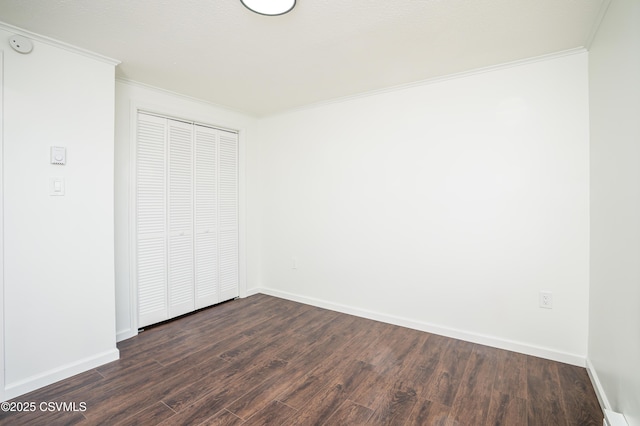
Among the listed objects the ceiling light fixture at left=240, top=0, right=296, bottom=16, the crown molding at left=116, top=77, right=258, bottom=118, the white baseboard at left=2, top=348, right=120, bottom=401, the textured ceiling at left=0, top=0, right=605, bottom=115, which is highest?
Result: the crown molding at left=116, top=77, right=258, bottom=118

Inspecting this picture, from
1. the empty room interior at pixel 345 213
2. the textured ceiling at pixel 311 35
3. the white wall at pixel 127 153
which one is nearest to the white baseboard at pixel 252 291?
the empty room interior at pixel 345 213

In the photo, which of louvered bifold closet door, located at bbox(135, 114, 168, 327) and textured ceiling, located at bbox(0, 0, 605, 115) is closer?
textured ceiling, located at bbox(0, 0, 605, 115)

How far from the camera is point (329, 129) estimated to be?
353 cm

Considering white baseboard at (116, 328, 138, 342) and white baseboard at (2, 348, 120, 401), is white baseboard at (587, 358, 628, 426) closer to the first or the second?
white baseboard at (2, 348, 120, 401)

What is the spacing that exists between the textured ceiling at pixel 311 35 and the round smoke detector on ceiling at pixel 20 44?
0.28 feet

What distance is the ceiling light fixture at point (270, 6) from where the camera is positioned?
1.67 m

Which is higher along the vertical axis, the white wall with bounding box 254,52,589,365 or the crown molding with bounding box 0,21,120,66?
the crown molding with bounding box 0,21,120,66

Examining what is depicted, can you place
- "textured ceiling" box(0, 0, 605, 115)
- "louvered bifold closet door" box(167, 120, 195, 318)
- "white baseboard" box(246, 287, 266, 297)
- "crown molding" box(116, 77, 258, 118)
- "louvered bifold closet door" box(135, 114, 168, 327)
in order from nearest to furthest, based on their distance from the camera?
"textured ceiling" box(0, 0, 605, 115)
"crown molding" box(116, 77, 258, 118)
"louvered bifold closet door" box(135, 114, 168, 327)
"louvered bifold closet door" box(167, 120, 195, 318)
"white baseboard" box(246, 287, 266, 297)

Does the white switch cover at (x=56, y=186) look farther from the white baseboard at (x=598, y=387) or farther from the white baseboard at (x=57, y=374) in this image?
the white baseboard at (x=598, y=387)

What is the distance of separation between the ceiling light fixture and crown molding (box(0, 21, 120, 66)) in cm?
146

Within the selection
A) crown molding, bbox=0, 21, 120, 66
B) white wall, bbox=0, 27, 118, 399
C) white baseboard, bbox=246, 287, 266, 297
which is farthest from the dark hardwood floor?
crown molding, bbox=0, 21, 120, 66

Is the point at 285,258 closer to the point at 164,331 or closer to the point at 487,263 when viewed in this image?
the point at 164,331

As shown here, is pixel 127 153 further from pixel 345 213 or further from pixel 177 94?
pixel 345 213

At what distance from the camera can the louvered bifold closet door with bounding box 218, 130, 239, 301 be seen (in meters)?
3.74
